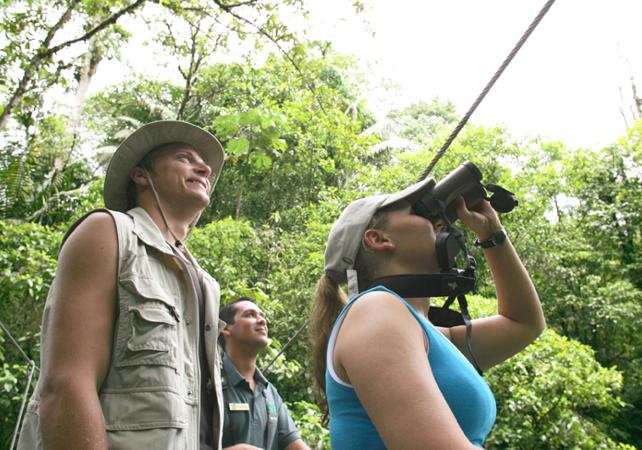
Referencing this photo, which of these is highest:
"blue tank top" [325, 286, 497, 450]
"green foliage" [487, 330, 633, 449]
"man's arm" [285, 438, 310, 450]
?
"blue tank top" [325, 286, 497, 450]

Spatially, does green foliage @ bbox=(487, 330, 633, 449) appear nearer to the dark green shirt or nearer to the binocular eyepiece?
the dark green shirt

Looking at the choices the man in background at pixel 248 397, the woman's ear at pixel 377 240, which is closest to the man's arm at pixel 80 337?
the woman's ear at pixel 377 240

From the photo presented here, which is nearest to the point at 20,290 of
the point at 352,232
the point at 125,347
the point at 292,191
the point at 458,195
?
the point at 125,347

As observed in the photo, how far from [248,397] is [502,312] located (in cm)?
165

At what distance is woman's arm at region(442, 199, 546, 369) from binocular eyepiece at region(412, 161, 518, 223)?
3 cm

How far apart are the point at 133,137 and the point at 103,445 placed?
95 centimetres

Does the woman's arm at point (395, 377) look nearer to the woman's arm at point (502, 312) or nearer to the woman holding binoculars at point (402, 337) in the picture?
the woman holding binoculars at point (402, 337)

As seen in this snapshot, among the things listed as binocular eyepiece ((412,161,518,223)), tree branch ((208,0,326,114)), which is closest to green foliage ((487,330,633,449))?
tree branch ((208,0,326,114))

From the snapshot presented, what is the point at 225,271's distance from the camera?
772 centimetres

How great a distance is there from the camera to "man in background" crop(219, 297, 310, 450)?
2750 millimetres

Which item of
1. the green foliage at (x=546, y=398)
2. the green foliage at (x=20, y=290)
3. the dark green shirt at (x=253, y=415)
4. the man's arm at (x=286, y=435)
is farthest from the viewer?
the green foliage at (x=546, y=398)

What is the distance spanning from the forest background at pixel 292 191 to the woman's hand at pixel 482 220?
9.36 feet

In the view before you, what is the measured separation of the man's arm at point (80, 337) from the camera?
1143 millimetres

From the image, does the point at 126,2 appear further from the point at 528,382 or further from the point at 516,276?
the point at 528,382
